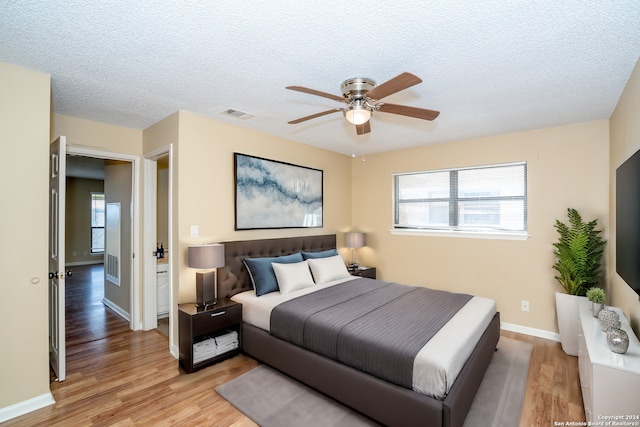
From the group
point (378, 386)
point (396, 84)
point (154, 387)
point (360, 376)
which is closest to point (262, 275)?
point (154, 387)

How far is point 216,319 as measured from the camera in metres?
2.92

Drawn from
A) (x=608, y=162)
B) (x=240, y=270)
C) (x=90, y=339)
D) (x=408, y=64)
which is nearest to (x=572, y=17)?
(x=408, y=64)

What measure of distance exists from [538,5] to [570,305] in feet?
9.88

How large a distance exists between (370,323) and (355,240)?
8.22 feet

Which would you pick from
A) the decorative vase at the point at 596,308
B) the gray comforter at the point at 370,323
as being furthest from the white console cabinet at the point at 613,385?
the gray comforter at the point at 370,323

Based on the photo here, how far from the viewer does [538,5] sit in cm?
150

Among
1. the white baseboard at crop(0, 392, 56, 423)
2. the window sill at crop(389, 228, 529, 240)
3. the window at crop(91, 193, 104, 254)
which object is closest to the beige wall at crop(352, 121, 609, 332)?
the window sill at crop(389, 228, 529, 240)

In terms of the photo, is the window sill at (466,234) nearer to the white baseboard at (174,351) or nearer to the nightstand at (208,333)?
the nightstand at (208,333)

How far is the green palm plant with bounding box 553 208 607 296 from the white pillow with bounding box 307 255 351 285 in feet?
8.08

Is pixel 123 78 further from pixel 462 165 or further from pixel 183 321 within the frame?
pixel 462 165

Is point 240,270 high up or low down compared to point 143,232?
down

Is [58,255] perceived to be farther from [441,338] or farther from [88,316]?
[441,338]

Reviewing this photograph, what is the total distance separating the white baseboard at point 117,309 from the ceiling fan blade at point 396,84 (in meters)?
4.26

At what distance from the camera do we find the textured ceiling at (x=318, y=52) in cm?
155
